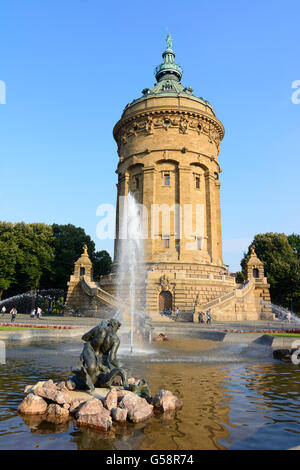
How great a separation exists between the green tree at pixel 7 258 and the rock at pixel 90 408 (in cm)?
4055

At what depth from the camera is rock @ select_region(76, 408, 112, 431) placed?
17.6ft

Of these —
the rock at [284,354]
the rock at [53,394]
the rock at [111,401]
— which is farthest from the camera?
the rock at [284,354]

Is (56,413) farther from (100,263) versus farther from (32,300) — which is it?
(100,263)

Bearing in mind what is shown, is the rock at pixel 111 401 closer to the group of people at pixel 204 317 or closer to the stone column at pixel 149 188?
the group of people at pixel 204 317

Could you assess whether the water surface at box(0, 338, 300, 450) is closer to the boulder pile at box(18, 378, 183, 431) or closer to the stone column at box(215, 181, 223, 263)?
the boulder pile at box(18, 378, 183, 431)

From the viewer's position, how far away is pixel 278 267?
173ft

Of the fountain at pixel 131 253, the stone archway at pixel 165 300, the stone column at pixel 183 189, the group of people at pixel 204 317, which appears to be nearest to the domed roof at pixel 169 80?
the stone column at pixel 183 189

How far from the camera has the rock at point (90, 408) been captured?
5622 millimetres

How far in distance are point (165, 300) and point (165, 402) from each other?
2888 centimetres

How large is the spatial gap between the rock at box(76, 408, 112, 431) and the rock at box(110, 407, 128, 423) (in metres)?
0.15

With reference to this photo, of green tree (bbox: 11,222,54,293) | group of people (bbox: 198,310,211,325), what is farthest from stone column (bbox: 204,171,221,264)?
green tree (bbox: 11,222,54,293)

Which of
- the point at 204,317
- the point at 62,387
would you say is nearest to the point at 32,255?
the point at 204,317

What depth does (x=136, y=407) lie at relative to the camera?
5891 mm
